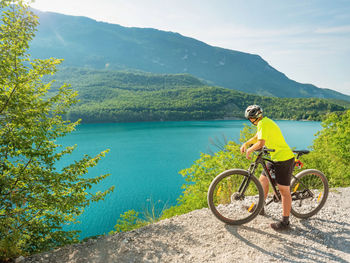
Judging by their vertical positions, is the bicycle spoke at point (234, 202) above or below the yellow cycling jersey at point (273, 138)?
below

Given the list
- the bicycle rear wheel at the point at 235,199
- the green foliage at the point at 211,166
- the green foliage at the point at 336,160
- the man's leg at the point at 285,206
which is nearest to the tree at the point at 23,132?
the bicycle rear wheel at the point at 235,199

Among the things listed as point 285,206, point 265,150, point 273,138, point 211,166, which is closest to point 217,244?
point 285,206

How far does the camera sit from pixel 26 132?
475 centimetres

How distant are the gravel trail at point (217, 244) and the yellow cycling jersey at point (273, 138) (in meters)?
1.37

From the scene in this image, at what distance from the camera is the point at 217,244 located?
11.9 ft

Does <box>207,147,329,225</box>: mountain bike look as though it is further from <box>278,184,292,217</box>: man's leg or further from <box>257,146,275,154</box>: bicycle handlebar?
<box>278,184,292,217</box>: man's leg

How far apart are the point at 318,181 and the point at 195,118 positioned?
12168 cm

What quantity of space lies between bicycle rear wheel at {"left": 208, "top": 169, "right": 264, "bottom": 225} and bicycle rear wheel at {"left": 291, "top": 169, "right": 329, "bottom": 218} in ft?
2.89

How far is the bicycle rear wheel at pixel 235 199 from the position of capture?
3.97 meters

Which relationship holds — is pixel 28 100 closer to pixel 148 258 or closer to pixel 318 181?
pixel 148 258

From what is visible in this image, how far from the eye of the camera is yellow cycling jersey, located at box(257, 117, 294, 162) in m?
3.71

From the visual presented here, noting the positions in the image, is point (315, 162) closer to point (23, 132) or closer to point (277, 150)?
point (277, 150)

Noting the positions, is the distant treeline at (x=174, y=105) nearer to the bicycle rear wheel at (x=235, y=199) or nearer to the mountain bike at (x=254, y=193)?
the mountain bike at (x=254, y=193)

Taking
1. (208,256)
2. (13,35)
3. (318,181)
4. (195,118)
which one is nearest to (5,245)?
(208,256)
